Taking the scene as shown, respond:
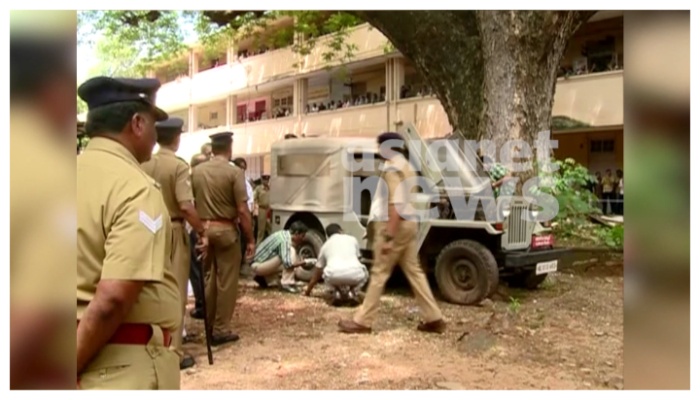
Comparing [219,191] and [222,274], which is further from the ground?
[219,191]

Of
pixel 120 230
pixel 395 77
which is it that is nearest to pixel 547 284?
pixel 120 230

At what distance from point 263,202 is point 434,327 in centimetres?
368

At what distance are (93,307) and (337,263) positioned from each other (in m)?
4.17

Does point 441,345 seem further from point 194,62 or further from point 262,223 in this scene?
point 194,62

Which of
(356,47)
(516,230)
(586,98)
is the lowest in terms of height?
(516,230)

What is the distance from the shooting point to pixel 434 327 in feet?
16.9

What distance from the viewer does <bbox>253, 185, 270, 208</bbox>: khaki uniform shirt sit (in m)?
8.16

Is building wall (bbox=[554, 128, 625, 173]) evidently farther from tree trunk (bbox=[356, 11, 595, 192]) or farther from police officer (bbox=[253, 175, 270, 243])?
police officer (bbox=[253, 175, 270, 243])

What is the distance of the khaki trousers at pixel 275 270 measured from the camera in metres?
6.58

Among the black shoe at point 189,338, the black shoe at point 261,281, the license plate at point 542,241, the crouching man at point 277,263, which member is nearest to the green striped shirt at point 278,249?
the crouching man at point 277,263

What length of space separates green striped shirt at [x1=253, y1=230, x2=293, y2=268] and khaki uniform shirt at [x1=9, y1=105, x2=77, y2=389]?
4.12 meters

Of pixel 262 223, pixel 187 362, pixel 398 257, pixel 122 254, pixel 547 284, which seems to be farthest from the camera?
pixel 262 223
